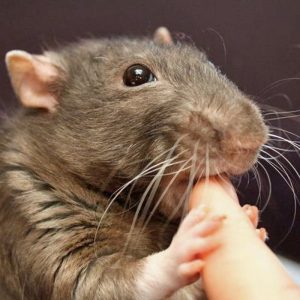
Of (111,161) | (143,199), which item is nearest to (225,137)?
(143,199)

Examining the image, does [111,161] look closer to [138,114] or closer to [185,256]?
[138,114]

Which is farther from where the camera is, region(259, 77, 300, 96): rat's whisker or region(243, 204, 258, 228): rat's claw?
region(259, 77, 300, 96): rat's whisker

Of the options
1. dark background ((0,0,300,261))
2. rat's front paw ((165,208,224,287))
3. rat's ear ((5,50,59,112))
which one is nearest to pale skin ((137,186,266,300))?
rat's front paw ((165,208,224,287))

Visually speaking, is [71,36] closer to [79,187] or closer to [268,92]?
[268,92]

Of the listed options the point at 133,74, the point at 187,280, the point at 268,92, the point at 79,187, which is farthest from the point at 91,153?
the point at 268,92

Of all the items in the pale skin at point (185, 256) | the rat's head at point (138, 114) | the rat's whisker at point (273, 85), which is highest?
the rat's head at point (138, 114)

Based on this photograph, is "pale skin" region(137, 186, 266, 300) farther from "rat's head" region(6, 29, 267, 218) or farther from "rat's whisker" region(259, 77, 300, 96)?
"rat's whisker" region(259, 77, 300, 96)

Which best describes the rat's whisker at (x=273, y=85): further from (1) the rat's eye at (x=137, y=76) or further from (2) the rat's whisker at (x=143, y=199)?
(2) the rat's whisker at (x=143, y=199)

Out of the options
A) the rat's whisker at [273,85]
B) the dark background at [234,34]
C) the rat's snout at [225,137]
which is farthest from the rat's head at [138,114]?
the rat's whisker at [273,85]
